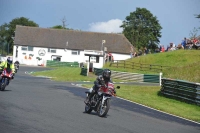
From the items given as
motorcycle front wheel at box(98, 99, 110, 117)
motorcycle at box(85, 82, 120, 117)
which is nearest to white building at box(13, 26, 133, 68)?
motorcycle at box(85, 82, 120, 117)

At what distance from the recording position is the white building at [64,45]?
102812 mm

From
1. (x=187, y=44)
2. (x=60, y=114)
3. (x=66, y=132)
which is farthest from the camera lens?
(x=187, y=44)

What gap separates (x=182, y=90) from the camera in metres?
28.0

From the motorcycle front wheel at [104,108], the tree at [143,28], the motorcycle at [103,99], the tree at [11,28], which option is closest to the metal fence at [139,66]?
the motorcycle at [103,99]

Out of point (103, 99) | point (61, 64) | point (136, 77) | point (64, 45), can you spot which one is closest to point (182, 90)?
point (103, 99)

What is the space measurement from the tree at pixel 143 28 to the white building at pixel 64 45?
9959mm

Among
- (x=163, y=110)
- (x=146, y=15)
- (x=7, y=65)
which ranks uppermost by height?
(x=146, y=15)

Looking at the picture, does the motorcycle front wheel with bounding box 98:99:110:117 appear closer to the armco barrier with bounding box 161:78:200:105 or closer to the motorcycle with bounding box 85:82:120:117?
the motorcycle with bounding box 85:82:120:117

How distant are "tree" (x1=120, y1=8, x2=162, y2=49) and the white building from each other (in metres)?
9.96

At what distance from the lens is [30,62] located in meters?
96.9

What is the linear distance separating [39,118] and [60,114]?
5.85 ft

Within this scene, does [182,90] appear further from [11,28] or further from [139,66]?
[11,28]

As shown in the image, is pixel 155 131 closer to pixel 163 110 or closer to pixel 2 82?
pixel 163 110

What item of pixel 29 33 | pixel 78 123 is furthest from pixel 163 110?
pixel 29 33
